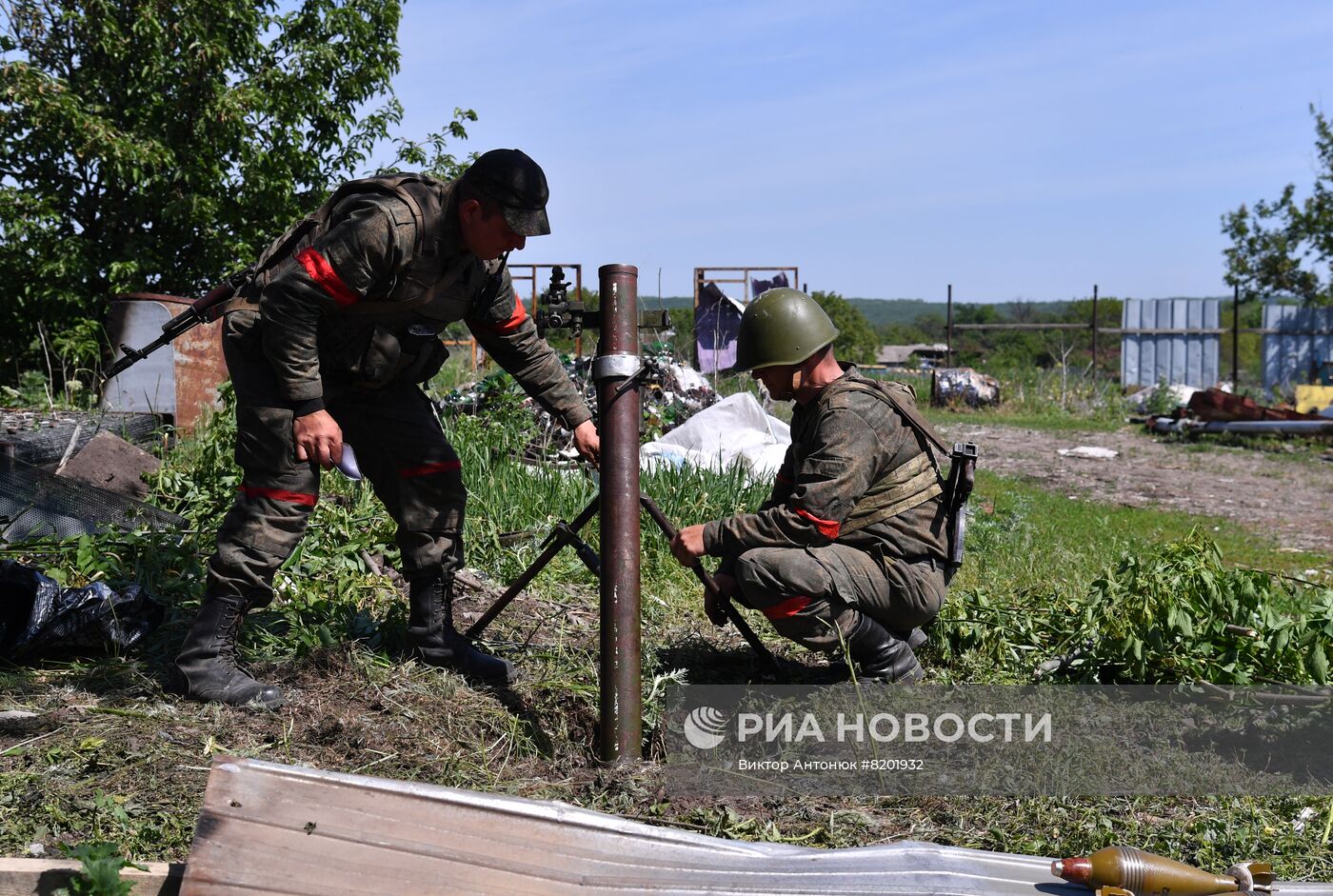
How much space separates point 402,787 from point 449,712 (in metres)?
0.84

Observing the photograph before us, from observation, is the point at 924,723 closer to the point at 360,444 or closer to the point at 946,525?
the point at 946,525

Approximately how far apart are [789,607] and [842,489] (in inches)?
17.4

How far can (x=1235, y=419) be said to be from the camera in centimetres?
1403

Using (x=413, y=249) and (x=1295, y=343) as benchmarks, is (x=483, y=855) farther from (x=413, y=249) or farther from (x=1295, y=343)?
(x=1295, y=343)

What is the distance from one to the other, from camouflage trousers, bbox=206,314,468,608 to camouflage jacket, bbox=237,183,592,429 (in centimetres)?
13

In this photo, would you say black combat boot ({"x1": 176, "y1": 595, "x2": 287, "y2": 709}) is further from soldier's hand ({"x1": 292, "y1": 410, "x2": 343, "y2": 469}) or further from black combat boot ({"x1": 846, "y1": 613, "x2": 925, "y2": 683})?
black combat boot ({"x1": 846, "y1": 613, "x2": 925, "y2": 683})

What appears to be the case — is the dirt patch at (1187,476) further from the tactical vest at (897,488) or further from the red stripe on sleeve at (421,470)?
the red stripe on sleeve at (421,470)

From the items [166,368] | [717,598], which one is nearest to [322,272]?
[717,598]

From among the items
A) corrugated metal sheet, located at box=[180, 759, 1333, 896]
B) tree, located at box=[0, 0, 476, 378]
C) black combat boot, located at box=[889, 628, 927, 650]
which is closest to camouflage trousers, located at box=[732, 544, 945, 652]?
black combat boot, located at box=[889, 628, 927, 650]

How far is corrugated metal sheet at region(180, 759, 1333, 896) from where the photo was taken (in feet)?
7.86

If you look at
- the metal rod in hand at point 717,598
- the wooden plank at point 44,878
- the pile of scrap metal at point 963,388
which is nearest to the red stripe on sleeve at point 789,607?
the metal rod in hand at point 717,598

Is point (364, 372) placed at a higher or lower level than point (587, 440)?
higher

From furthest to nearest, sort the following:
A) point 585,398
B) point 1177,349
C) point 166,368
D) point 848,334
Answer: point 848,334 < point 1177,349 < point 585,398 < point 166,368

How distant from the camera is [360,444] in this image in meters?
3.85
